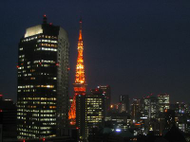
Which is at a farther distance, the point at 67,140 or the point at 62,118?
the point at 62,118

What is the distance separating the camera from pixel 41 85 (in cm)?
12750

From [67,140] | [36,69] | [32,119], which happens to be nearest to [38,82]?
[36,69]

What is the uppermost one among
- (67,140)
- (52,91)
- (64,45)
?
(64,45)

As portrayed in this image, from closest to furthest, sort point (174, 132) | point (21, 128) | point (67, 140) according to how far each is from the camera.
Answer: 1. point (174, 132)
2. point (67, 140)
3. point (21, 128)

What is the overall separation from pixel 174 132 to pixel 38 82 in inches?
2330

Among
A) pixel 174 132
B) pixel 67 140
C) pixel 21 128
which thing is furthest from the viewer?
pixel 21 128

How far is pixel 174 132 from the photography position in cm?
10156

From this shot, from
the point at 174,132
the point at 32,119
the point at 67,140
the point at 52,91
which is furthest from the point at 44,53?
the point at 174,132

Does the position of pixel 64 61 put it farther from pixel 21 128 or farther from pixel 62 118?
pixel 21 128

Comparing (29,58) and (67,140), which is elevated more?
(29,58)

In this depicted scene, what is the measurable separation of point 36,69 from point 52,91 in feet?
37.9

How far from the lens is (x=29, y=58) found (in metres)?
134

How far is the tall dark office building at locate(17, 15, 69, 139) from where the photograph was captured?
12722 cm

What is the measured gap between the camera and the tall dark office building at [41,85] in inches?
5009
